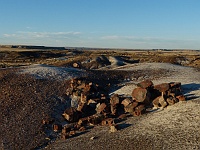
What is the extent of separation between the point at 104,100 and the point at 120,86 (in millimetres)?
7112

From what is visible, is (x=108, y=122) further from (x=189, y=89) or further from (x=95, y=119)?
(x=189, y=89)

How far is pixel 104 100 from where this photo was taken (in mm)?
35188

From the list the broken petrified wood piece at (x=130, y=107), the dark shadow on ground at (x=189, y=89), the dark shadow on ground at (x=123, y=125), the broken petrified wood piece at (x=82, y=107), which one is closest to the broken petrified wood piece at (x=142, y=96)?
the broken petrified wood piece at (x=130, y=107)

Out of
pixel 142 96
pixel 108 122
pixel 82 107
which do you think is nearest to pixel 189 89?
pixel 142 96

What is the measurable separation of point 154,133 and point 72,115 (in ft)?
32.1

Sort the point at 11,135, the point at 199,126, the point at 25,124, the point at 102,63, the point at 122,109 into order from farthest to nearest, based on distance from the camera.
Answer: the point at 102,63 < the point at 122,109 < the point at 25,124 < the point at 11,135 < the point at 199,126

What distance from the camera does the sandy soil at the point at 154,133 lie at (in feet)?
78.0

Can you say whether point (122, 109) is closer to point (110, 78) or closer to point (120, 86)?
point (120, 86)

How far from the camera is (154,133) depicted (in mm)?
25406

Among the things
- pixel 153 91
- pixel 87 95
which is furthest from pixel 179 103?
pixel 87 95

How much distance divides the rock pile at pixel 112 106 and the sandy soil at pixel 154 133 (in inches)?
40.4

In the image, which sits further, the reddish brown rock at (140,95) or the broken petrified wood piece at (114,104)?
the reddish brown rock at (140,95)

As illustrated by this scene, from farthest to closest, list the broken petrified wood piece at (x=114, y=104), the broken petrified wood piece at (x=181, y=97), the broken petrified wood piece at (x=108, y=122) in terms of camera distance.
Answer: the broken petrified wood piece at (x=114, y=104), the broken petrified wood piece at (x=181, y=97), the broken petrified wood piece at (x=108, y=122)

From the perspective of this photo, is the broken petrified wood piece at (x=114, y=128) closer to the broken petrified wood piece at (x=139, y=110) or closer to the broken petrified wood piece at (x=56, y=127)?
the broken petrified wood piece at (x=139, y=110)
